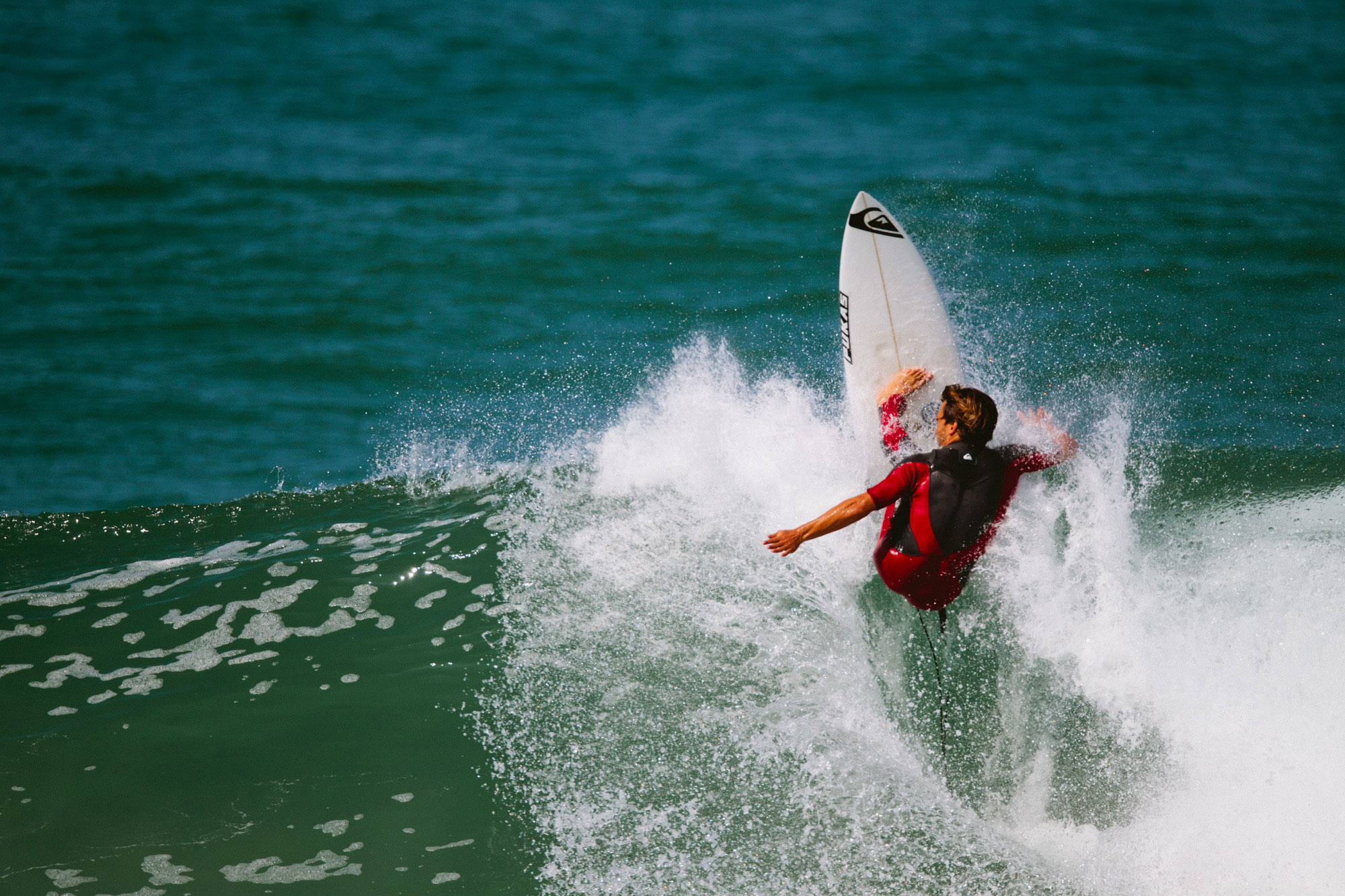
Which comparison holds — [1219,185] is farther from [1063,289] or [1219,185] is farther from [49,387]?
[49,387]

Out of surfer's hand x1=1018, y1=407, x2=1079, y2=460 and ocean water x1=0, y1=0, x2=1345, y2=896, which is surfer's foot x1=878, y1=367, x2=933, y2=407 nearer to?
ocean water x1=0, y1=0, x2=1345, y2=896

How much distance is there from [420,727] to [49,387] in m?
8.48

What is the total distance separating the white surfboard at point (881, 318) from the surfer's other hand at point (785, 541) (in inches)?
62.8

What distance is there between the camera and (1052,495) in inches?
208

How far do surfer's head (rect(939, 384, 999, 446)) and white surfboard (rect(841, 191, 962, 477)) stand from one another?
44.9 inches

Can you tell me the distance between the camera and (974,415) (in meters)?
4.55

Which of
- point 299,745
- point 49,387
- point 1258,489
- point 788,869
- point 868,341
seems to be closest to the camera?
point 788,869

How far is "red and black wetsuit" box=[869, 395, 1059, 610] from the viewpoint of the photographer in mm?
4531

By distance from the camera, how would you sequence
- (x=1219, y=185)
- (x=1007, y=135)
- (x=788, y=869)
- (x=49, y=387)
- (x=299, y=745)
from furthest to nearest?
(x=1007, y=135), (x=1219, y=185), (x=49, y=387), (x=299, y=745), (x=788, y=869)

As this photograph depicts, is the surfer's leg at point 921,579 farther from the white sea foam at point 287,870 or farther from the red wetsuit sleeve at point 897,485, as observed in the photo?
the white sea foam at point 287,870

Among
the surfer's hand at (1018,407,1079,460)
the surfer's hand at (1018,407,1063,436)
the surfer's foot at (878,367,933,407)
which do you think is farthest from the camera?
the surfer's foot at (878,367,933,407)

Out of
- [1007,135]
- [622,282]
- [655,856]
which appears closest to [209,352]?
[622,282]

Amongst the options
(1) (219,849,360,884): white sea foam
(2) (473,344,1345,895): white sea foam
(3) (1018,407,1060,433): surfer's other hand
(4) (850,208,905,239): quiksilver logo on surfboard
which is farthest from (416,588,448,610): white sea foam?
(3) (1018,407,1060,433): surfer's other hand

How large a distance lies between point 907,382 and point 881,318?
476 millimetres
